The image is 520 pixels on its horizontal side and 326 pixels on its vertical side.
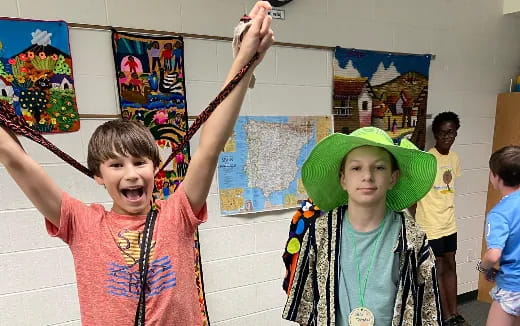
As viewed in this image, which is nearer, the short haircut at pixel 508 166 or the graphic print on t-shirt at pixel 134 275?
the graphic print on t-shirt at pixel 134 275

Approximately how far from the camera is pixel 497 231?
6.34ft

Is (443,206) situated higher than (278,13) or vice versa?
(278,13)

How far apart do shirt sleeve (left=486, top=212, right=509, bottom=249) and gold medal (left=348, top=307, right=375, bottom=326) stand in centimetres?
120

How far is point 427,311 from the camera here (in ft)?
3.66

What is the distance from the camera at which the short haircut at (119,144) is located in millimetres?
926

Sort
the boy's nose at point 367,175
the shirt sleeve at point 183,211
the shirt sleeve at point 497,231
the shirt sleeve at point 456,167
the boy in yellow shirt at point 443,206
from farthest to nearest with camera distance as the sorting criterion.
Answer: the shirt sleeve at point 456,167
the boy in yellow shirt at point 443,206
the shirt sleeve at point 497,231
the boy's nose at point 367,175
the shirt sleeve at point 183,211

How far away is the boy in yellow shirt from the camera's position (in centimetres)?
275

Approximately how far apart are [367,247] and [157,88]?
52.3 inches

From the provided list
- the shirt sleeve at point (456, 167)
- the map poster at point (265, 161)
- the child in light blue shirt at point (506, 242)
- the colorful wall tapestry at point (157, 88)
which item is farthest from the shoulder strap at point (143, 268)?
the shirt sleeve at point (456, 167)

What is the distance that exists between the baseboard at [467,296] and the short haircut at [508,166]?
1.68m

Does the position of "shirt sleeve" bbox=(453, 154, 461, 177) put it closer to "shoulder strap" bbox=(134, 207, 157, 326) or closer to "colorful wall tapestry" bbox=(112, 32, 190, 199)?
"colorful wall tapestry" bbox=(112, 32, 190, 199)

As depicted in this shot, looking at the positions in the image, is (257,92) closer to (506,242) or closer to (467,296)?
(506,242)

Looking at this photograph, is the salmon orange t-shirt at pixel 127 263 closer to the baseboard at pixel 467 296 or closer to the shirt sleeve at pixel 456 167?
the shirt sleeve at pixel 456 167

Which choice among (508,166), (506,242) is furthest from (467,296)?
(508,166)
